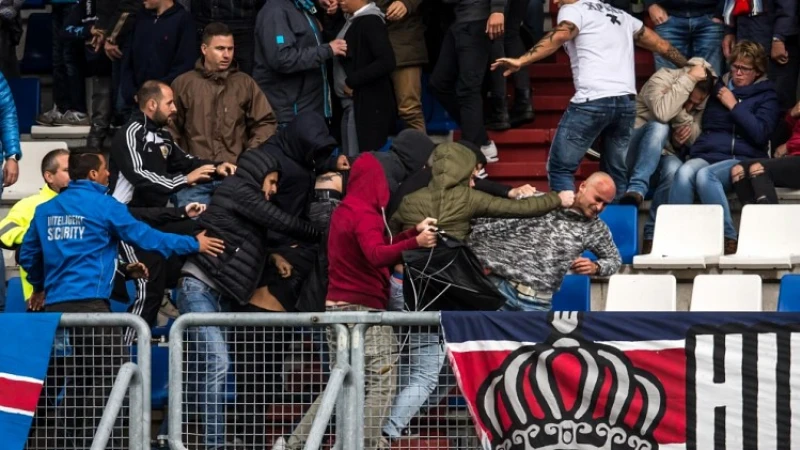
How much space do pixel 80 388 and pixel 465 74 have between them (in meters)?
5.02

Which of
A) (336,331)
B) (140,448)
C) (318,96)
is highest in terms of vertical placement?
(318,96)

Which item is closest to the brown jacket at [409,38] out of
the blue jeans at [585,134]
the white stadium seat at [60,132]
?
the blue jeans at [585,134]

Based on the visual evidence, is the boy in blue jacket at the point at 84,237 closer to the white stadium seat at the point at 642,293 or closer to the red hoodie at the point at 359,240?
the red hoodie at the point at 359,240

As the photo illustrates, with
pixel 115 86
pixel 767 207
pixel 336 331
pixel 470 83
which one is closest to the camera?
pixel 336 331

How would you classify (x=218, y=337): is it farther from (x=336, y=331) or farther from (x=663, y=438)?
(x=663, y=438)

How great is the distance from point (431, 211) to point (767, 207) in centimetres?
304

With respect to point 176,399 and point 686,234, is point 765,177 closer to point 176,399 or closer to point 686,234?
point 686,234

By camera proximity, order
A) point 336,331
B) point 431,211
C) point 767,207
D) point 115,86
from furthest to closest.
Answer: point 115,86 → point 767,207 → point 431,211 → point 336,331

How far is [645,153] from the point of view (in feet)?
44.1

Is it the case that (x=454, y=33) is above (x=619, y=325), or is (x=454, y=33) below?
above

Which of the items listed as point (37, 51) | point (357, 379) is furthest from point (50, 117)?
point (357, 379)

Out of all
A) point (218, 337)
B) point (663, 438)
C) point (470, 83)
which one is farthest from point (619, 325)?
point (470, 83)

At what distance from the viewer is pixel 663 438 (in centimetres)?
932

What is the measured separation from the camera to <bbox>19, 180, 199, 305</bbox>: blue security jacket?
10.6 metres
